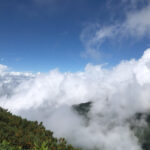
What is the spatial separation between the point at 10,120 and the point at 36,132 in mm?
2728

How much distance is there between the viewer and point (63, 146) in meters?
7.76

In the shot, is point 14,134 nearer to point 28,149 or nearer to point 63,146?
point 28,149

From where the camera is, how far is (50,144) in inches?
307

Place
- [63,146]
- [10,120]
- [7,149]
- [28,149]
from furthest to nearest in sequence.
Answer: [10,120] → [63,146] → [28,149] → [7,149]

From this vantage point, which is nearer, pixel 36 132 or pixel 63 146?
pixel 63 146

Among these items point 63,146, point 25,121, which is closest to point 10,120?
point 25,121

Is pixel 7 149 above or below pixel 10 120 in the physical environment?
below

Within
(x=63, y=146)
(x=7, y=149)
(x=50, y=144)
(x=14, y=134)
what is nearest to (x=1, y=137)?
(x=14, y=134)

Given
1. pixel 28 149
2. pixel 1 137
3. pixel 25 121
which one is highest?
pixel 25 121

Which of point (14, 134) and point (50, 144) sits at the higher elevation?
point (14, 134)

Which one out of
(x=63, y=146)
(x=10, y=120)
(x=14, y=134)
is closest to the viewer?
(x=63, y=146)

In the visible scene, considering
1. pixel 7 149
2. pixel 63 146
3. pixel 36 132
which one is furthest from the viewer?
pixel 36 132

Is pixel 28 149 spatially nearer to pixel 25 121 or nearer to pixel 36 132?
pixel 36 132

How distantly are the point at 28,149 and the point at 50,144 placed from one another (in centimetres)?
114
